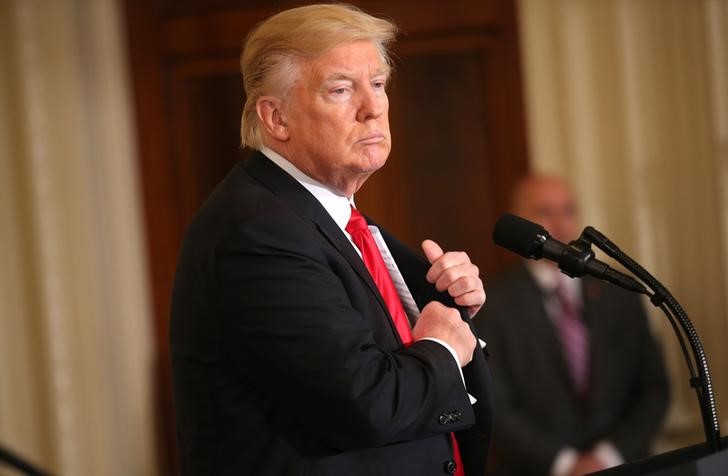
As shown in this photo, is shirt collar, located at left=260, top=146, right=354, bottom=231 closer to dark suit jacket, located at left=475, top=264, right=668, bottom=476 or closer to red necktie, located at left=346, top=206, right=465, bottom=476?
red necktie, located at left=346, top=206, right=465, bottom=476

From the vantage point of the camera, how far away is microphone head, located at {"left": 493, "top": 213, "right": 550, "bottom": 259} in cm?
183

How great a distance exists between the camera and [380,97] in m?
1.95

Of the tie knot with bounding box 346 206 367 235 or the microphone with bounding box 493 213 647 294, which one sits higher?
the tie knot with bounding box 346 206 367 235

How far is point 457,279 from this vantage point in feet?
6.36

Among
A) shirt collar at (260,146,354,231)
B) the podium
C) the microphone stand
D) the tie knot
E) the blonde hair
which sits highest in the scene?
the blonde hair

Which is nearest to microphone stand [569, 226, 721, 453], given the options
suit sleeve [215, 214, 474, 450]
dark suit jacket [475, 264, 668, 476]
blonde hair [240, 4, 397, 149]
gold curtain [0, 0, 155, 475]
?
suit sleeve [215, 214, 474, 450]

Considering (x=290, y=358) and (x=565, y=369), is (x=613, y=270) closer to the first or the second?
A: (x=290, y=358)

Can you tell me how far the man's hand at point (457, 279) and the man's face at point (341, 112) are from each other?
221mm

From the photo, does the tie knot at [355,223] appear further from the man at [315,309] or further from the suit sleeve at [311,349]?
the suit sleeve at [311,349]

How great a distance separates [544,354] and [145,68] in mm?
2167

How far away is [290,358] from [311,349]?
4cm

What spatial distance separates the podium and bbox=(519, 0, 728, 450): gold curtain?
247cm

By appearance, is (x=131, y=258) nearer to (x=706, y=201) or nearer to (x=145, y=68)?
(x=145, y=68)

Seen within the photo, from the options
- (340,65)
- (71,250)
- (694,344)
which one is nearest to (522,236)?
(694,344)
